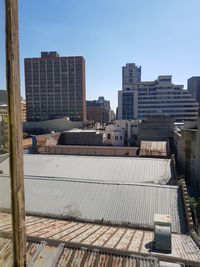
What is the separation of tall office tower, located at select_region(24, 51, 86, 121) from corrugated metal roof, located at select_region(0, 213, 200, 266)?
65.7 meters

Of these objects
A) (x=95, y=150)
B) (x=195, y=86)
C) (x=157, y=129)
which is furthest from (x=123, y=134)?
(x=195, y=86)

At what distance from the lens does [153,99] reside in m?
62.6

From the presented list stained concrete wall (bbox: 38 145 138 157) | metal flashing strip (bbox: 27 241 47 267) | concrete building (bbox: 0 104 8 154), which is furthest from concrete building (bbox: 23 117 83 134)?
concrete building (bbox: 0 104 8 154)

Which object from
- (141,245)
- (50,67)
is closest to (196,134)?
(141,245)

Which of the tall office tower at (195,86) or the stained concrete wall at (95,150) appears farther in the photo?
the tall office tower at (195,86)

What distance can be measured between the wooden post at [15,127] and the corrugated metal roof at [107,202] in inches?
327

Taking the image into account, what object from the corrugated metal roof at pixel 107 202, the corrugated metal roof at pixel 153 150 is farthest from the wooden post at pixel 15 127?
the corrugated metal roof at pixel 153 150

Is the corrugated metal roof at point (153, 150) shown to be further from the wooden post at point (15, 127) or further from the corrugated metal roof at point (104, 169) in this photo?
the wooden post at point (15, 127)

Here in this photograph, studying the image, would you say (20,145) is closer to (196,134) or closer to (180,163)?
(196,134)

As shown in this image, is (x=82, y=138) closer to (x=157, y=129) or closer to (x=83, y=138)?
(x=83, y=138)

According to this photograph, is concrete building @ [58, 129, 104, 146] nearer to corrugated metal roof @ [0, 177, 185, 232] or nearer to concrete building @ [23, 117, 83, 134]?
concrete building @ [23, 117, 83, 134]

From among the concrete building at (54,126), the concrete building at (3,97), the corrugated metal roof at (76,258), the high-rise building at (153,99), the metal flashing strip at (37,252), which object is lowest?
the corrugated metal roof at (76,258)

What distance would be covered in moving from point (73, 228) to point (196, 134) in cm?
1202

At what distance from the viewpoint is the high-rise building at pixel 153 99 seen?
61469mm
